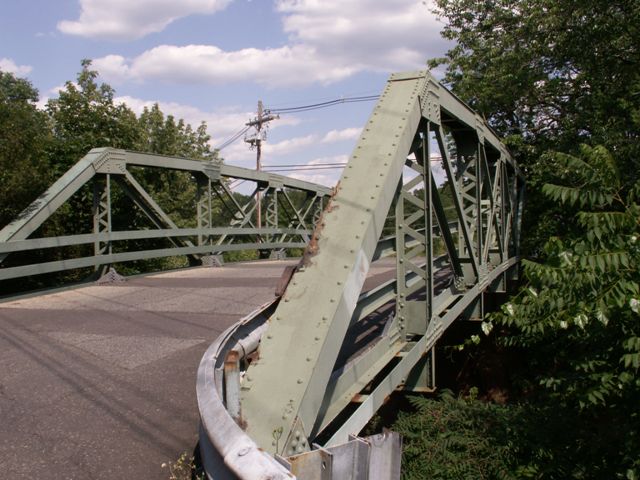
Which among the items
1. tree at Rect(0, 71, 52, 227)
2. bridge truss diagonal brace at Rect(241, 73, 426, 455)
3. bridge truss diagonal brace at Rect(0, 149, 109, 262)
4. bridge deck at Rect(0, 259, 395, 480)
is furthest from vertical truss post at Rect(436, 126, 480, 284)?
tree at Rect(0, 71, 52, 227)

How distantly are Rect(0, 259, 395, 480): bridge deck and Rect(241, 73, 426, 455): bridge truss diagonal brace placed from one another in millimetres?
1137

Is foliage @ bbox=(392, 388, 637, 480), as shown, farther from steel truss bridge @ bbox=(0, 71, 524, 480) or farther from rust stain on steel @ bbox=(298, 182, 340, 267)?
rust stain on steel @ bbox=(298, 182, 340, 267)

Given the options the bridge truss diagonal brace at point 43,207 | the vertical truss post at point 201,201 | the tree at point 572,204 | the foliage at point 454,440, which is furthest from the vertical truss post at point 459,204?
the vertical truss post at point 201,201

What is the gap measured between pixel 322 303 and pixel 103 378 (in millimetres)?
2932

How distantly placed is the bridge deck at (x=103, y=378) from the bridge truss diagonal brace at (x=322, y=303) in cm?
114

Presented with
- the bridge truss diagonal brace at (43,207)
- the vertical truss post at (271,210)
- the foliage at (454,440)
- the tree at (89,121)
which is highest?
the tree at (89,121)

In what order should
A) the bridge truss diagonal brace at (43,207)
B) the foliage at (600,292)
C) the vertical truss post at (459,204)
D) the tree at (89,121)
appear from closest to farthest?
the foliage at (600,292) < the vertical truss post at (459,204) < the bridge truss diagonal brace at (43,207) < the tree at (89,121)

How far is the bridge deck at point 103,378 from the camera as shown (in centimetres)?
346

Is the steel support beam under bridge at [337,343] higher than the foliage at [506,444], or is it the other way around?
the steel support beam under bridge at [337,343]

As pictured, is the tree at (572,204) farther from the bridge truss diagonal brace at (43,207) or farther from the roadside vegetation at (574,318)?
the bridge truss diagonal brace at (43,207)

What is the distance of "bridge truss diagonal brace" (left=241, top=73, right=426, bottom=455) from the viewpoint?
8.39 ft

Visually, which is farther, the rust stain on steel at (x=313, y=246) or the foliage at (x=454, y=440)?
the foliage at (x=454, y=440)

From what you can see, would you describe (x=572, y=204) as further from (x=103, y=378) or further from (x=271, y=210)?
(x=271, y=210)

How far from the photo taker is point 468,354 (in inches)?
408
